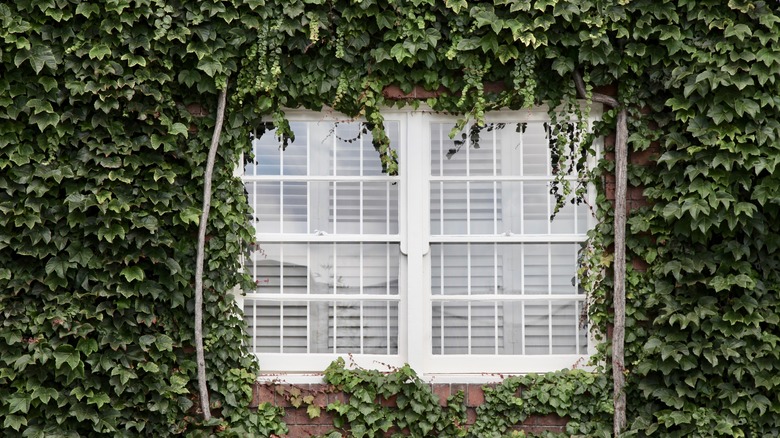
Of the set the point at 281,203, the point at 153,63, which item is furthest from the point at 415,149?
the point at 153,63

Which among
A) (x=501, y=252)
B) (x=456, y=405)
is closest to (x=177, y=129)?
(x=501, y=252)

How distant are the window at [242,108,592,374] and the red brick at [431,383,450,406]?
134mm

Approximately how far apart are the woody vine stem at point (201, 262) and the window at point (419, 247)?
0.94 feet

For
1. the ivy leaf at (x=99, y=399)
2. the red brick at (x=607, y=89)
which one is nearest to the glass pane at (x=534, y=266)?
the red brick at (x=607, y=89)

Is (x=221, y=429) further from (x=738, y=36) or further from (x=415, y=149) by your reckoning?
(x=738, y=36)

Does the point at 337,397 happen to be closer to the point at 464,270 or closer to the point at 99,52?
the point at 464,270

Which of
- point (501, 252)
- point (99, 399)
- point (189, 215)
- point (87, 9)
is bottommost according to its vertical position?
point (99, 399)

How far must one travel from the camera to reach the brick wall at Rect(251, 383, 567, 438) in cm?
466

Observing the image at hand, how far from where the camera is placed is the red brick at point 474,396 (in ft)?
15.3

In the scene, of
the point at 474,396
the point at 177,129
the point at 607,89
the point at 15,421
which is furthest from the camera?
the point at 607,89

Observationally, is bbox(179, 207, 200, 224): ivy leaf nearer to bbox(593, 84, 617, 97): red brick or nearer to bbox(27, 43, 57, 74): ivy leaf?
bbox(27, 43, 57, 74): ivy leaf

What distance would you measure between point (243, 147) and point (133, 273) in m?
0.98

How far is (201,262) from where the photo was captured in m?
4.61

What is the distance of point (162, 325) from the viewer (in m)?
4.60
